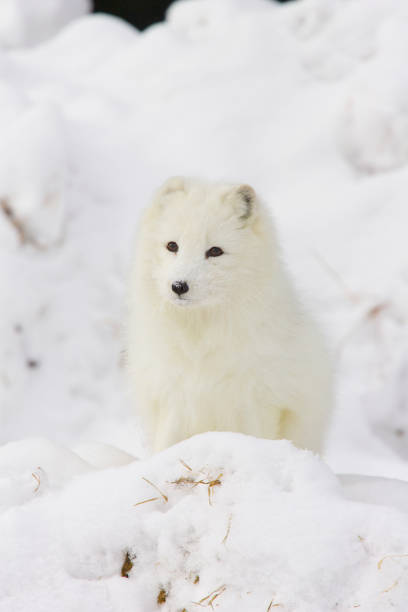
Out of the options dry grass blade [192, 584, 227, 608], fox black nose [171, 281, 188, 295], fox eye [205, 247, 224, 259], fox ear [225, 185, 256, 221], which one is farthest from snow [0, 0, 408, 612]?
fox ear [225, 185, 256, 221]

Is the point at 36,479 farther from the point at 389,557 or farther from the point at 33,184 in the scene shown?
the point at 33,184

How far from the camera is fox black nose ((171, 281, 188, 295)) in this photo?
7.09 ft

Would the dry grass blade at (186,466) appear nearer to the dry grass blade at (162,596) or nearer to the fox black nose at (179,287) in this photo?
the dry grass blade at (162,596)

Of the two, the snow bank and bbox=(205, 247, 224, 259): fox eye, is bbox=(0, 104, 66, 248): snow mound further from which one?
the snow bank

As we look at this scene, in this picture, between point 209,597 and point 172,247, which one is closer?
point 209,597

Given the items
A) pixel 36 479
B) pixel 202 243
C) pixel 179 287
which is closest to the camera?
pixel 36 479

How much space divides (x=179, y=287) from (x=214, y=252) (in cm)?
23

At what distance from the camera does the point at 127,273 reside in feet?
9.51

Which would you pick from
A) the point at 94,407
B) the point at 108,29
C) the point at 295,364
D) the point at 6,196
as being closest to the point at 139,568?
the point at 295,364

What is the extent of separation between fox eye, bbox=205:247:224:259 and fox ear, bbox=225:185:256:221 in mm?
178

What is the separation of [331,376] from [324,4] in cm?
581

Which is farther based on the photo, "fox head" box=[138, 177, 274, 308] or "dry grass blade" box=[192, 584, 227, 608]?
"fox head" box=[138, 177, 274, 308]

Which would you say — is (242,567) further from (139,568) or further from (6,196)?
(6,196)

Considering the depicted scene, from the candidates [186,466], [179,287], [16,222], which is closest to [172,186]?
[179,287]
